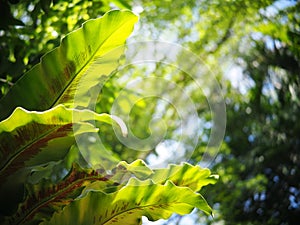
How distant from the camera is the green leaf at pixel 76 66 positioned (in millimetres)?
823

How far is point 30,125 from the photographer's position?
0.76 metres

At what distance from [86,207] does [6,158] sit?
163 millimetres

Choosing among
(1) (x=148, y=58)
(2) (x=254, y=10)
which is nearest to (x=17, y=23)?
(1) (x=148, y=58)

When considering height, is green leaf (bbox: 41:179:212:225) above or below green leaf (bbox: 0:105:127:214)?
below

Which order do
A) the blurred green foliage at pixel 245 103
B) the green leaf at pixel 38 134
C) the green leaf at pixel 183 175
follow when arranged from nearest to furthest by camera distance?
the green leaf at pixel 38 134, the green leaf at pixel 183 175, the blurred green foliage at pixel 245 103

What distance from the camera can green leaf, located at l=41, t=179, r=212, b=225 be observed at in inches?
30.8

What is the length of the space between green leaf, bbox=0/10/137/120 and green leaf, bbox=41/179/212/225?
0.61 ft

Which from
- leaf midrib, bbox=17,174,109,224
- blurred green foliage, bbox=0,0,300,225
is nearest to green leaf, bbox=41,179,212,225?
leaf midrib, bbox=17,174,109,224

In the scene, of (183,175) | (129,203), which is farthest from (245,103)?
(129,203)

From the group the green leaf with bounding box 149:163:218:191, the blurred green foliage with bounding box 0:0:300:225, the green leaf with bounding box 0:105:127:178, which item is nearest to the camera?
the green leaf with bounding box 0:105:127:178

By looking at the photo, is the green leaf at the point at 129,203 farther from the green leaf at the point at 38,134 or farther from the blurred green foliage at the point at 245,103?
the blurred green foliage at the point at 245,103

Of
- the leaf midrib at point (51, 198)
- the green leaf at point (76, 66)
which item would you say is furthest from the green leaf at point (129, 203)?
the green leaf at point (76, 66)

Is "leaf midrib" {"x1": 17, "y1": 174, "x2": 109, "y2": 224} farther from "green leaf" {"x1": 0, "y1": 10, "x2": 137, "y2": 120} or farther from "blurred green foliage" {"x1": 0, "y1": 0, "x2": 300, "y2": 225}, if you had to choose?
"blurred green foliage" {"x1": 0, "y1": 0, "x2": 300, "y2": 225}

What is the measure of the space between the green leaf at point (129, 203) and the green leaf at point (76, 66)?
0.61 ft
